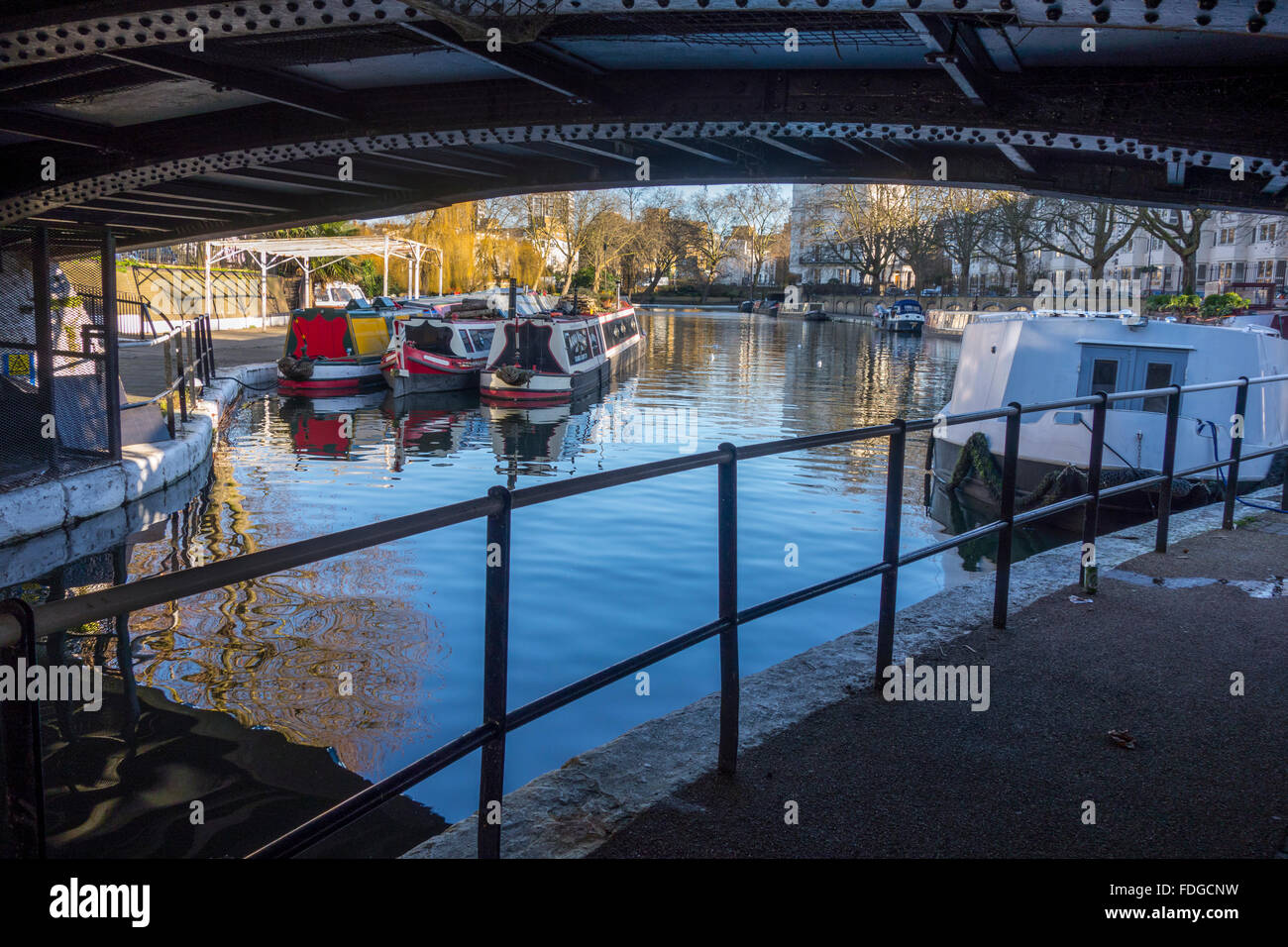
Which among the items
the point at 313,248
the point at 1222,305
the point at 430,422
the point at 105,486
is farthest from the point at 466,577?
the point at 1222,305

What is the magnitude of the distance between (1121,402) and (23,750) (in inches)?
606

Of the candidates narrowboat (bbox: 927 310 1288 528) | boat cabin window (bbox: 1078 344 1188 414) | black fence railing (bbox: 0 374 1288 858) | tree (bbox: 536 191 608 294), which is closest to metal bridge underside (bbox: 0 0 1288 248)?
black fence railing (bbox: 0 374 1288 858)

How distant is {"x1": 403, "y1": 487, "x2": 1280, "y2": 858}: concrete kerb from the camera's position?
3.78 meters

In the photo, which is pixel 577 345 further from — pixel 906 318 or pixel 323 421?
pixel 906 318

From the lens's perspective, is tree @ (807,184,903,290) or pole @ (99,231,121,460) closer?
pole @ (99,231,121,460)

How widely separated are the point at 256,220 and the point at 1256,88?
42.0ft

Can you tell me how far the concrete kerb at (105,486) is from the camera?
37.5ft

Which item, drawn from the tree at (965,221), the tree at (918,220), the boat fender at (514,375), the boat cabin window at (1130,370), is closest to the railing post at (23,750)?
the boat cabin window at (1130,370)

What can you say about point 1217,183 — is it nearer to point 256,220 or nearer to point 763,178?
point 763,178

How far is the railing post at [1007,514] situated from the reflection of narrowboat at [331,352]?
2537 centimetres

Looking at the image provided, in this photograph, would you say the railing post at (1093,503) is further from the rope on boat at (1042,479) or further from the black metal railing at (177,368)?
the black metal railing at (177,368)

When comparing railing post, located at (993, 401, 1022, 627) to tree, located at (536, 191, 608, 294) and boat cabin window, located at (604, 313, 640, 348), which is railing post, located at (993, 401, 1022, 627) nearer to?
boat cabin window, located at (604, 313, 640, 348)

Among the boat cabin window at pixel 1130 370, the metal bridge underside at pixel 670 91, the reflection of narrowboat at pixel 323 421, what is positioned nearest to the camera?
the metal bridge underside at pixel 670 91

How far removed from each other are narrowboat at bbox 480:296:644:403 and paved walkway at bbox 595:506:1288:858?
2327cm
